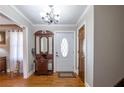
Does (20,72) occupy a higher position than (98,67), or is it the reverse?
(98,67)

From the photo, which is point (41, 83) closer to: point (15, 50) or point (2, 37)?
point (15, 50)

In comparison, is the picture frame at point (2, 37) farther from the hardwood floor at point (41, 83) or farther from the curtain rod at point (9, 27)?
the hardwood floor at point (41, 83)

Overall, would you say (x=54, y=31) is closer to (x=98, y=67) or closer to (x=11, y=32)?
(x=11, y=32)

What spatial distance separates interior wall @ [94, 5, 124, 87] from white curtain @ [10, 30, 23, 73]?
4744 millimetres

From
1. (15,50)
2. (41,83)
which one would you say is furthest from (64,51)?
(41,83)

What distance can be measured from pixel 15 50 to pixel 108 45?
199 inches

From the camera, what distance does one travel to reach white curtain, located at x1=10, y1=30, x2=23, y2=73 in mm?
7961

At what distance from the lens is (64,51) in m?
8.59

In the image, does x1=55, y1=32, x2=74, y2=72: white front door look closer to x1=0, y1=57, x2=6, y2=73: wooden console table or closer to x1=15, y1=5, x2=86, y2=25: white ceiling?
x1=0, y1=57, x2=6, y2=73: wooden console table

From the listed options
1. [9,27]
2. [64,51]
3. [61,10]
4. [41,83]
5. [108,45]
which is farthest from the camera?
[64,51]
